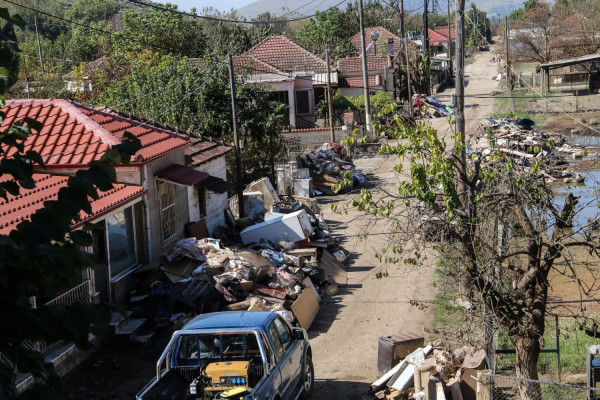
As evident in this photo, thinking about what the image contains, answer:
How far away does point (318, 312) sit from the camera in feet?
51.8

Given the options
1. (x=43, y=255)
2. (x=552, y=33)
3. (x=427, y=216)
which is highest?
(x=552, y=33)

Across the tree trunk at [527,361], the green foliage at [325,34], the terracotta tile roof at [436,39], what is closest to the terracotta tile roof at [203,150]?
the tree trunk at [527,361]

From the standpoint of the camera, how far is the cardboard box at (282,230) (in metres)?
19.2

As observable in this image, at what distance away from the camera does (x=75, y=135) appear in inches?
620

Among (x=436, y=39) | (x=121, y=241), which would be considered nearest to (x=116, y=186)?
(x=121, y=241)

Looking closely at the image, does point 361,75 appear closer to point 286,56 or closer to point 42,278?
point 286,56

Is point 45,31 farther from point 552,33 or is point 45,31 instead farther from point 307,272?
point 307,272

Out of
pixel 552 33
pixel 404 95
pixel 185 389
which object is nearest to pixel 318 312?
pixel 185 389

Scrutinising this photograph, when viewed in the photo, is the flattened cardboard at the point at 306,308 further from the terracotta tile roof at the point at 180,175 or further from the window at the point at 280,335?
the terracotta tile roof at the point at 180,175

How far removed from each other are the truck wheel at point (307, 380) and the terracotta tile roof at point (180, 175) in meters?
7.07

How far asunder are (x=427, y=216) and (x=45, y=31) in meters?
78.6

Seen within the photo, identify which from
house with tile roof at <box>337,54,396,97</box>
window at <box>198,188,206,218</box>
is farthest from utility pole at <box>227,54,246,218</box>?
house with tile roof at <box>337,54,396,97</box>

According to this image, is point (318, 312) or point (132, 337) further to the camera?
point (318, 312)

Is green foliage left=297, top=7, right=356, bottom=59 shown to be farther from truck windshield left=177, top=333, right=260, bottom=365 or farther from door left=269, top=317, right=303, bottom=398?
truck windshield left=177, top=333, right=260, bottom=365
